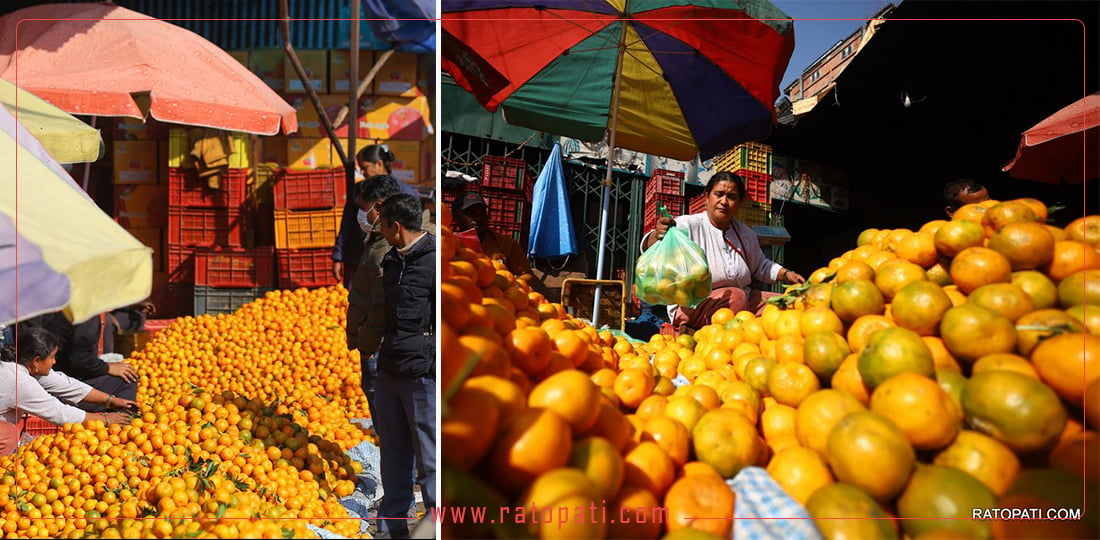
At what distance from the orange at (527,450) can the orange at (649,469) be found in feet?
0.74

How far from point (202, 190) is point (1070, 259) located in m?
7.83

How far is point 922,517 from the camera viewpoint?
1.15 metres

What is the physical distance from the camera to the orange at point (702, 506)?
121cm

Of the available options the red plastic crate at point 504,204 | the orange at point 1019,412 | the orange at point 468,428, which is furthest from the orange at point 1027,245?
the red plastic crate at point 504,204

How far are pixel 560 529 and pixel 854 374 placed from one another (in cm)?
100

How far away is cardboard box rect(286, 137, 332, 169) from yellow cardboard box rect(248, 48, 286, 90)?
1032 mm

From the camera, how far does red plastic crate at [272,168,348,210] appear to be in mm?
6777

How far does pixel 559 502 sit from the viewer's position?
3.48 feet

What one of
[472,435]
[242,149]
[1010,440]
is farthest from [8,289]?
[242,149]

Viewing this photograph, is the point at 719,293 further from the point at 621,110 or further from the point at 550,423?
the point at 550,423

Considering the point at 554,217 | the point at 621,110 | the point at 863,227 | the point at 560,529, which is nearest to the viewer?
the point at 560,529

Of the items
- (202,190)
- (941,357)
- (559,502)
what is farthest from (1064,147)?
(202,190)

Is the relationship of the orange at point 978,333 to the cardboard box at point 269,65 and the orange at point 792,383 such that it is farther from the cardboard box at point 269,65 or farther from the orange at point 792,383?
the cardboard box at point 269,65

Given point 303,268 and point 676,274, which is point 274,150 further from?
point 676,274
